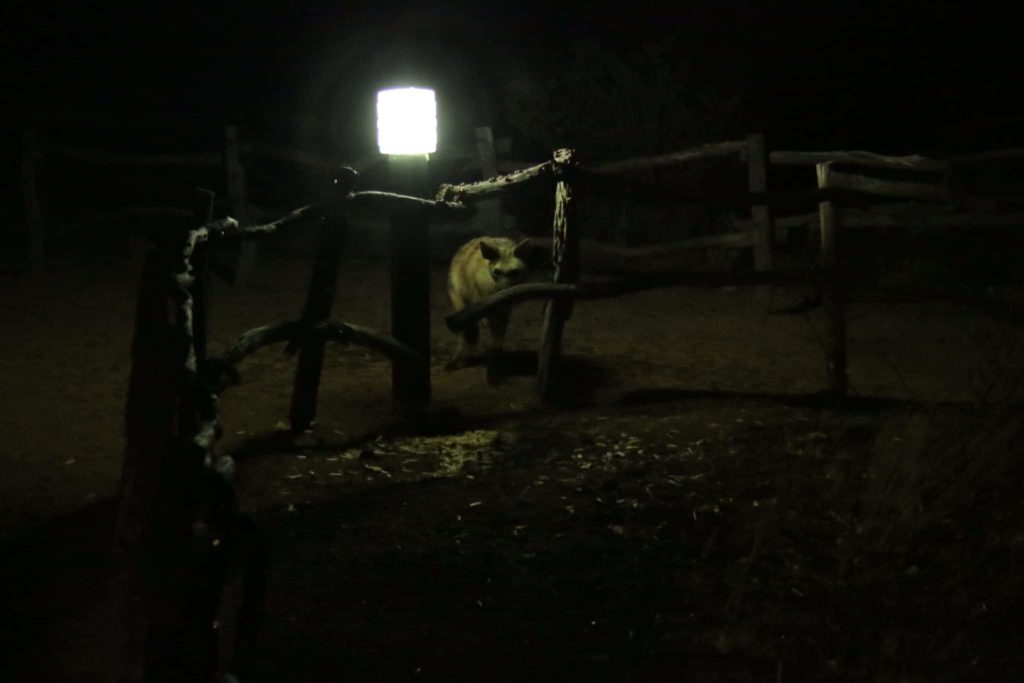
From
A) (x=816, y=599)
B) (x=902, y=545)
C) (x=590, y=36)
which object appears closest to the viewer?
(x=816, y=599)

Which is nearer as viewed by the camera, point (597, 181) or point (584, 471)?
point (584, 471)

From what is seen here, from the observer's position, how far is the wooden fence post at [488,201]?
43.5 ft

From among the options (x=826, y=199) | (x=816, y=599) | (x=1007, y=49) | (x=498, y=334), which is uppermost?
(x=1007, y=49)

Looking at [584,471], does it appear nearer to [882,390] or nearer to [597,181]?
[597,181]

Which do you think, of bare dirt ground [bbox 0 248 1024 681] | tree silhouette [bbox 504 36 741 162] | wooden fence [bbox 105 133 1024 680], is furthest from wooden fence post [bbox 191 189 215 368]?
tree silhouette [bbox 504 36 741 162]

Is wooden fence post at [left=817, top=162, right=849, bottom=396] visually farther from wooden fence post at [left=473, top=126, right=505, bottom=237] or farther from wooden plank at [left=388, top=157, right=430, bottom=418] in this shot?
wooden fence post at [left=473, top=126, right=505, bottom=237]

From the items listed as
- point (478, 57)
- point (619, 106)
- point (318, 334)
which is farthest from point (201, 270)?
point (478, 57)

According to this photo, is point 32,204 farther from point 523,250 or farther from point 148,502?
point 148,502

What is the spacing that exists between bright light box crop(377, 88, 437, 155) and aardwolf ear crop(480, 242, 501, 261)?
179 cm

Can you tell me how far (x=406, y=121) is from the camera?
21.6 feet

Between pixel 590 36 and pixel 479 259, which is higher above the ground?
pixel 590 36

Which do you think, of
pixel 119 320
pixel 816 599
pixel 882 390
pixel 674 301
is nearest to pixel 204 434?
pixel 816 599

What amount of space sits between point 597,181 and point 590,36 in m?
11.9

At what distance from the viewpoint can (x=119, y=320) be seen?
10.3 meters
